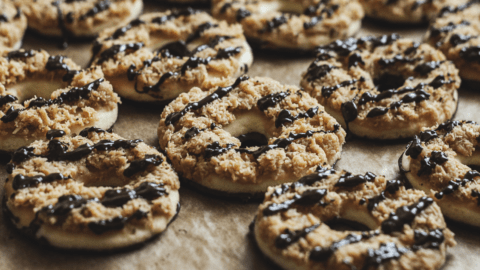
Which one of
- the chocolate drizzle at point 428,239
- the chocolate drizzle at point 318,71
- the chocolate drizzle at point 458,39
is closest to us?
the chocolate drizzle at point 428,239

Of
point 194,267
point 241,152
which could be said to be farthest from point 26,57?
point 194,267

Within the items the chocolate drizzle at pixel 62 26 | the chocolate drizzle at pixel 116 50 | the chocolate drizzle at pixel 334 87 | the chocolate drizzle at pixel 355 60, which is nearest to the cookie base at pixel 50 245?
the chocolate drizzle at pixel 116 50

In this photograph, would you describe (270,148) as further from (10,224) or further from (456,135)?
(10,224)

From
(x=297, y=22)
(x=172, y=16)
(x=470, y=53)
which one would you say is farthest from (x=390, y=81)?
(x=172, y=16)

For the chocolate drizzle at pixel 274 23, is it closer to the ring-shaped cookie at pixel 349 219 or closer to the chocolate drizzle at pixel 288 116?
the chocolate drizzle at pixel 288 116

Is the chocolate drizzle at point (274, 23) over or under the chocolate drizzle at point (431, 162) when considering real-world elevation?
over

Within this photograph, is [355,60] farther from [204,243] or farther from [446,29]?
[204,243]

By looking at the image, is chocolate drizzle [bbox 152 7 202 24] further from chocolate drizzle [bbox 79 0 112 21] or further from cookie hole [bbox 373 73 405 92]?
cookie hole [bbox 373 73 405 92]
